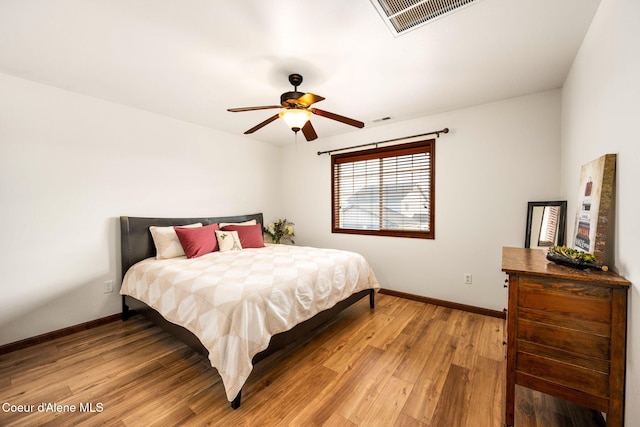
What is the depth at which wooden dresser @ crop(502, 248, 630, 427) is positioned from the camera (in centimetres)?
121

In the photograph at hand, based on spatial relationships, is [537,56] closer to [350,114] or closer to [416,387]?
[350,114]

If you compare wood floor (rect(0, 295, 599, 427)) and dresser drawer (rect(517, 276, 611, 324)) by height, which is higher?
dresser drawer (rect(517, 276, 611, 324))

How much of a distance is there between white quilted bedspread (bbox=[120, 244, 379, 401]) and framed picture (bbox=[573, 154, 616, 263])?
1.83m

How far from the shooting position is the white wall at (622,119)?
44.3 inches

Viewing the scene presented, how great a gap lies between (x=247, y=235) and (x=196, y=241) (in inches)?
29.1

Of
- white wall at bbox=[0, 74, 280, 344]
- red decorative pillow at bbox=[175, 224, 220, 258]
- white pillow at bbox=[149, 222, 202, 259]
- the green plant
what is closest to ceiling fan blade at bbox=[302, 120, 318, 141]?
red decorative pillow at bbox=[175, 224, 220, 258]

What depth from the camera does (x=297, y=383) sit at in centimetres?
184

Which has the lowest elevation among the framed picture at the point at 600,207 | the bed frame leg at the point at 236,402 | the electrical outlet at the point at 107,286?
the bed frame leg at the point at 236,402

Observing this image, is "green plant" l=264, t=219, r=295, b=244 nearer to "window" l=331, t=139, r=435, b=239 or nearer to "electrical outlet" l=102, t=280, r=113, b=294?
"window" l=331, t=139, r=435, b=239

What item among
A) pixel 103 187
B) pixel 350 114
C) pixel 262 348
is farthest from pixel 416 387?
pixel 103 187

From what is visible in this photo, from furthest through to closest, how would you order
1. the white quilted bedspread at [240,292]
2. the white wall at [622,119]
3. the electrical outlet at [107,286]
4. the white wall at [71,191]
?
1. the electrical outlet at [107,286]
2. the white wall at [71,191]
3. the white quilted bedspread at [240,292]
4. the white wall at [622,119]

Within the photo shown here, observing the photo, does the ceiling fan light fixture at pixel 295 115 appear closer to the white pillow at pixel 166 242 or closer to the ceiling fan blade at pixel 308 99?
the ceiling fan blade at pixel 308 99


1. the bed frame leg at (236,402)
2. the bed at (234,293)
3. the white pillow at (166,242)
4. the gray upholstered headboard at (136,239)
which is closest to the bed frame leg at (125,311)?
the bed at (234,293)

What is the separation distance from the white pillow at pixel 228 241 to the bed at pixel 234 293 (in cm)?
7
